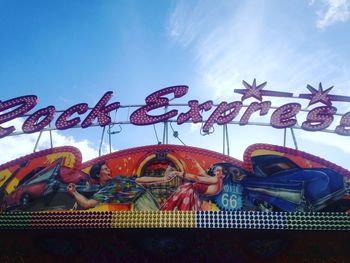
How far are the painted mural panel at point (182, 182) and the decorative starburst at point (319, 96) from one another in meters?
3.94

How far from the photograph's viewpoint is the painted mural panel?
38.5 ft

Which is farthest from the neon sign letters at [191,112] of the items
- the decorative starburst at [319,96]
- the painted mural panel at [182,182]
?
the painted mural panel at [182,182]

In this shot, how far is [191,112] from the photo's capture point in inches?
616

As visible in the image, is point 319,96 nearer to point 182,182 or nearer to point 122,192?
point 182,182

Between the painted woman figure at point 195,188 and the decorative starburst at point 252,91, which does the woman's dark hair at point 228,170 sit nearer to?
the painted woman figure at point 195,188

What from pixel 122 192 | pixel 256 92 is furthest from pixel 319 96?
pixel 122 192

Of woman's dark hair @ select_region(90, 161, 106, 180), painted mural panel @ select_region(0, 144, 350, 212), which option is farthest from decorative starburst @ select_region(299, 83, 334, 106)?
woman's dark hair @ select_region(90, 161, 106, 180)

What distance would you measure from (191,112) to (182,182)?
4.16m

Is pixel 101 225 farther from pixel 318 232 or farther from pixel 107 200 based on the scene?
pixel 318 232

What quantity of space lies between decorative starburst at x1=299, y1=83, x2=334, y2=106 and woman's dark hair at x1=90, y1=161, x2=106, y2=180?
322 inches

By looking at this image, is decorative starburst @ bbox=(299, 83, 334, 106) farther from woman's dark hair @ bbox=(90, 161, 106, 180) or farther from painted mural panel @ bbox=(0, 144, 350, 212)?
woman's dark hair @ bbox=(90, 161, 106, 180)

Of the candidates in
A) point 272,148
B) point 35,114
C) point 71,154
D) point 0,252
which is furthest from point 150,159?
point 35,114

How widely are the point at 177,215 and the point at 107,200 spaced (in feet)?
8.37

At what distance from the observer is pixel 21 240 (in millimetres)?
11578
